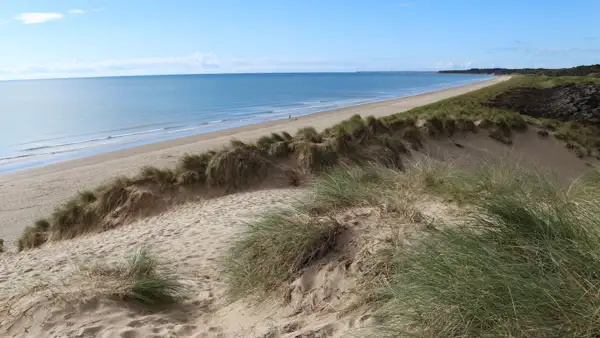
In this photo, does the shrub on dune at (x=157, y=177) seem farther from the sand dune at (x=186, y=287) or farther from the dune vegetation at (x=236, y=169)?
the sand dune at (x=186, y=287)

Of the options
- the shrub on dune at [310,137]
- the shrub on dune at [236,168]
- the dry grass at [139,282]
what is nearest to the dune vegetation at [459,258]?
the dry grass at [139,282]

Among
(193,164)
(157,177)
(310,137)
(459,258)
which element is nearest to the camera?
(459,258)

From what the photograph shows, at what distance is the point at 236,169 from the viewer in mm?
12438

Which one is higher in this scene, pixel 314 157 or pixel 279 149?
pixel 279 149

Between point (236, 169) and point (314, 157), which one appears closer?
point (236, 169)

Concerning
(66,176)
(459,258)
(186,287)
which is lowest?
(66,176)

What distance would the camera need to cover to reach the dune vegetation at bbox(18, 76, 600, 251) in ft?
36.5

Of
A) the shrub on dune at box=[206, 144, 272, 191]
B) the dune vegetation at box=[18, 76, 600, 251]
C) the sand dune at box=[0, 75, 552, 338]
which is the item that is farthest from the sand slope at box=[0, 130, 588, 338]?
the shrub on dune at box=[206, 144, 272, 191]

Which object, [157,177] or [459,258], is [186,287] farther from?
[157,177]

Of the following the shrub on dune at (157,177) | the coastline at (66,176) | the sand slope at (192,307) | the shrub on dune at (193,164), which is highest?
the sand slope at (192,307)

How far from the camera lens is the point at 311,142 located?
14.2 m

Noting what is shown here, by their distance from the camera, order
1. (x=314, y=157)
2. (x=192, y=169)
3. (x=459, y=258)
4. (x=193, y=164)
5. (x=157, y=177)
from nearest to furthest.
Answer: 1. (x=459, y=258)
2. (x=157, y=177)
3. (x=192, y=169)
4. (x=193, y=164)
5. (x=314, y=157)

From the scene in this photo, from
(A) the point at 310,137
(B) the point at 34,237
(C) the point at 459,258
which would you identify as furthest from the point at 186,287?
(A) the point at 310,137

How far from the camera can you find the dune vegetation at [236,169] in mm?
11125
